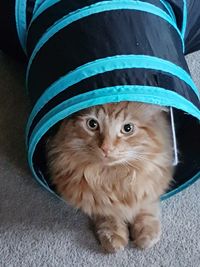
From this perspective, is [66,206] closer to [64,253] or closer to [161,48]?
[64,253]

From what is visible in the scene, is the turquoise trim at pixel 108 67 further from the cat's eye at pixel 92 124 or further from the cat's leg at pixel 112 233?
the cat's leg at pixel 112 233

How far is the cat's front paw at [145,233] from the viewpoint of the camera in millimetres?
1395

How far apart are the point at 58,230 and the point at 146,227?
0.25 meters

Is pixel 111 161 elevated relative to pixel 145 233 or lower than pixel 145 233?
elevated

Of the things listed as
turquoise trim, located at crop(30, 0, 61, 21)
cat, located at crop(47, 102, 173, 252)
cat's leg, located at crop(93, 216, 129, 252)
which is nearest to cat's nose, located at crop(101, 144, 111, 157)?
cat, located at crop(47, 102, 173, 252)

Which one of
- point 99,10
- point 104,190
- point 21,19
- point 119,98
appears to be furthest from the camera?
point 21,19

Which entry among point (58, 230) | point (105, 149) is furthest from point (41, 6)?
point (58, 230)

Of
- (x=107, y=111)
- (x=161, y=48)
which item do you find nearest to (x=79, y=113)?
(x=107, y=111)

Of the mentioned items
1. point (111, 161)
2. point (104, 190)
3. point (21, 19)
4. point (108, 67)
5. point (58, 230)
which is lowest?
point (58, 230)

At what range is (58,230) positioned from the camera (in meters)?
1.46

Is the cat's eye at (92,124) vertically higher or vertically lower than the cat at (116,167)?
higher

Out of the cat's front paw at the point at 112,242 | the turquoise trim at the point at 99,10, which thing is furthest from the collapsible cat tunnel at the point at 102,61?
the cat's front paw at the point at 112,242

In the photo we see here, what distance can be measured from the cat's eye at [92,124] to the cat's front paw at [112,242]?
0.32 metres

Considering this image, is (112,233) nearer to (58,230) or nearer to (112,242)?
(112,242)
